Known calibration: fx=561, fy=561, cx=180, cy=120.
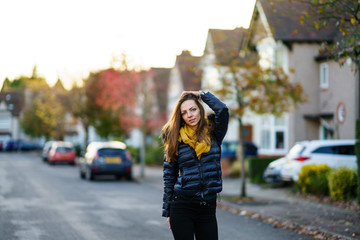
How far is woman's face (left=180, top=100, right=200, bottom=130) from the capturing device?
4.96 meters

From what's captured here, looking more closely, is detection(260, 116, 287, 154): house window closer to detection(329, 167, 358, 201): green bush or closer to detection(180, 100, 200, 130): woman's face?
detection(329, 167, 358, 201): green bush

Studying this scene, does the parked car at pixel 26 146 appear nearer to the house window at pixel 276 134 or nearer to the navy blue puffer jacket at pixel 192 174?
the house window at pixel 276 134

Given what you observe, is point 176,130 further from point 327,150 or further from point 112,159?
point 112,159

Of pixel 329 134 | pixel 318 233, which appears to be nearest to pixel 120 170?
pixel 329 134

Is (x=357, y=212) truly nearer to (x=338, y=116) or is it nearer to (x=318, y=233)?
(x=318, y=233)

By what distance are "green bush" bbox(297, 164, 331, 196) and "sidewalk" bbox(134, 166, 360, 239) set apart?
48 centimetres

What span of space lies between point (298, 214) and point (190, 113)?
7.52 metres

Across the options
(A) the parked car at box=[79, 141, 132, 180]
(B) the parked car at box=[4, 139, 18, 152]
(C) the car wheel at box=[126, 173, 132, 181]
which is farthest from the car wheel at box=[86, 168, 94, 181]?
(B) the parked car at box=[4, 139, 18, 152]

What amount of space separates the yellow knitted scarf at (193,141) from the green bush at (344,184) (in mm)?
9637

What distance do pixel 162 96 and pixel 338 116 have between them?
127 feet

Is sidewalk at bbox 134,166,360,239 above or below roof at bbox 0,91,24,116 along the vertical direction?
below

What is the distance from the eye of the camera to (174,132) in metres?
4.90

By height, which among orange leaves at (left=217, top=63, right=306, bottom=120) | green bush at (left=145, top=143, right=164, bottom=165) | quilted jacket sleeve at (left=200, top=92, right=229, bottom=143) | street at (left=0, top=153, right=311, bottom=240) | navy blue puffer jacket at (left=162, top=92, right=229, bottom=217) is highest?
orange leaves at (left=217, top=63, right=306, bottom=120)

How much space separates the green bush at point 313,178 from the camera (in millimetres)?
15127
